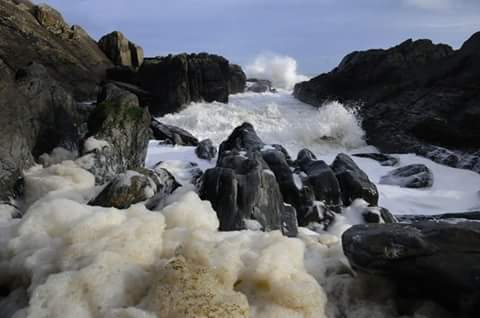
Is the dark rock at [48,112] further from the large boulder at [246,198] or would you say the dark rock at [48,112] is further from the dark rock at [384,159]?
the dark rock at [384,159]

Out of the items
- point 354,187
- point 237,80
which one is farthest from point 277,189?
→ point 237,80

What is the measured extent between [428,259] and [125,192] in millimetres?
3650

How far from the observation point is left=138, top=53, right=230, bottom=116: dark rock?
2548cm

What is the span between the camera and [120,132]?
26.2 feet

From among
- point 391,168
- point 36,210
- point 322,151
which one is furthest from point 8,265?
point 322,151

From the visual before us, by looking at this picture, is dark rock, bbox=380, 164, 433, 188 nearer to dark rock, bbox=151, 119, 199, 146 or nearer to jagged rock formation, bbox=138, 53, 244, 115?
dark rock, bbox=151, 119, 199, 146

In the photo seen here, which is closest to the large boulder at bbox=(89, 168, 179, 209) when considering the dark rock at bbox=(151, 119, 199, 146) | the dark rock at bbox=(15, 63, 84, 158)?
the dark rock at bbox=(15, 63, 84, 158)

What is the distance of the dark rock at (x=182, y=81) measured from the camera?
83.6ft

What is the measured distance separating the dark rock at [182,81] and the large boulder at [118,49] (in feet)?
12.3

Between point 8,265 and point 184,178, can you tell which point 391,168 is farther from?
point 8,265

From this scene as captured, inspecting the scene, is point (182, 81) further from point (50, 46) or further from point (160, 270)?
point (160, 270)

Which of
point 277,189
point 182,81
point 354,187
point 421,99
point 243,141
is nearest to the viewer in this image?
point 277,189

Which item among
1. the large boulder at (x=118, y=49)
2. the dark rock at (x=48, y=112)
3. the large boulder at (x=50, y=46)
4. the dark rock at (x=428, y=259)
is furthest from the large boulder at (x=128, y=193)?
the large boulder at (x=118, y=49)

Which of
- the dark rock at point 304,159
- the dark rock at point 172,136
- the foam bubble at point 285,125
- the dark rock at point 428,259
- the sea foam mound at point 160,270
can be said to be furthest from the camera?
the foam bubble at point 285,125
